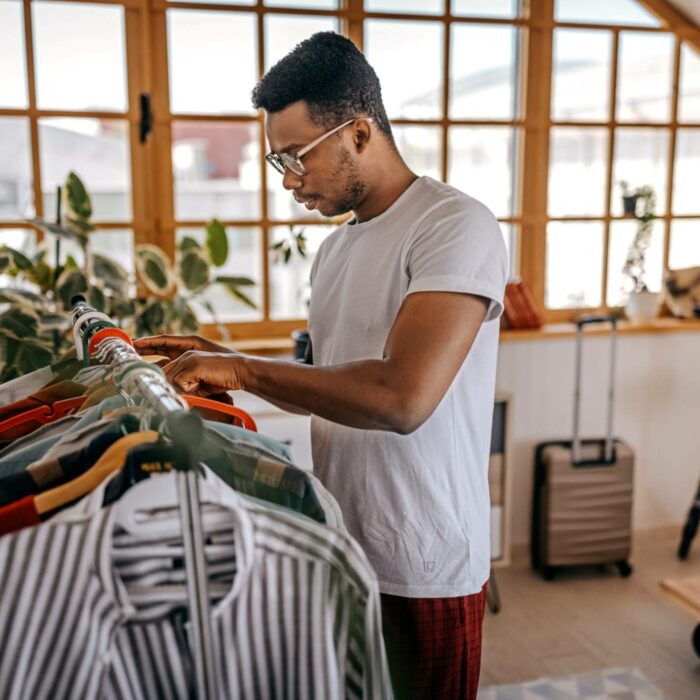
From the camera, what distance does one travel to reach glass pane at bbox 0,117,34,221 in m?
2.83

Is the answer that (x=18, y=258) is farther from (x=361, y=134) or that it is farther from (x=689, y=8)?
(x=689, y=8)

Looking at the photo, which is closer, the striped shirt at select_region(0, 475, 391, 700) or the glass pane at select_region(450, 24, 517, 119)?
the striped shirt at select_region(0, 475, 391, 700)

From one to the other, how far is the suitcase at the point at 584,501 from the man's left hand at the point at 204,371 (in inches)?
91.2

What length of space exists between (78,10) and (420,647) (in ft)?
8.04

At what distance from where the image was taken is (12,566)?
719mm

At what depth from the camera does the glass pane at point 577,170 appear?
3.47 meters

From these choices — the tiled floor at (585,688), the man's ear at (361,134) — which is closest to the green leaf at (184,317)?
the man's ear at (361,134)

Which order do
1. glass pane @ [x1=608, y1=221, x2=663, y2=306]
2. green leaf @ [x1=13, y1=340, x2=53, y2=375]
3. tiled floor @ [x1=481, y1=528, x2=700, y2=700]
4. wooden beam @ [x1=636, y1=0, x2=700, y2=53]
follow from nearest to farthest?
1. green leaf @ [x1=13, y1=340, x2=53, y2=375]
2. tiled floor @ [x1=481, y1=528, x2=700, y2=700]
3. wooden beam @ [x1=636, y1=0, x2=700, y2=53]
4. glass pane @ [x1=608, y1=221, x2=663, y2=306]

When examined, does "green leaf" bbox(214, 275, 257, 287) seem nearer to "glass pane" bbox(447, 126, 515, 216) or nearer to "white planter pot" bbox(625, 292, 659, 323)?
"glass pane" bbox(447, 126, 515, 216)

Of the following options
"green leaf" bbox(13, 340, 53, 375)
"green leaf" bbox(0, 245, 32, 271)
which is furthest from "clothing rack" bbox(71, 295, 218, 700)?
"green leaf" bbox(0, 245, 32, 271)

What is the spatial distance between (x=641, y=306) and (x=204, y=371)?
286cm

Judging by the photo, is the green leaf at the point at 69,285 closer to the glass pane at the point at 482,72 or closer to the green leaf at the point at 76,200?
the green leaf at the point at 76,200

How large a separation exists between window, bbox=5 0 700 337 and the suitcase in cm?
64

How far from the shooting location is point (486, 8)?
326cm
